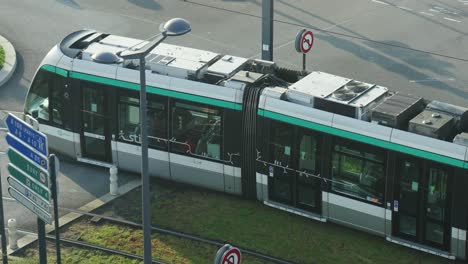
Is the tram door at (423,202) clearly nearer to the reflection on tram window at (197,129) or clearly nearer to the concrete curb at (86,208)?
the reflection on tram window at (197,129)

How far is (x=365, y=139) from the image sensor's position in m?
20.8

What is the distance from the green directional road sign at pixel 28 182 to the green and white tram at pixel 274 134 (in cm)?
315

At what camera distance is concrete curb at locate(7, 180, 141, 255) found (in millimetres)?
21703

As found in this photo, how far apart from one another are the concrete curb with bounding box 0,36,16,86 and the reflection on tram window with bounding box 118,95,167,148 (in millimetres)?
7253

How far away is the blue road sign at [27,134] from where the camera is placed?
16688 mm

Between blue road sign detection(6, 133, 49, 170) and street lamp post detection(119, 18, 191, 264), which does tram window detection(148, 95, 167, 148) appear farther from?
blue road sign detection(6, 133, 49, 170)

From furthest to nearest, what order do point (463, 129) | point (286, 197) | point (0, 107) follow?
1. point (0, 107)
2. point (286, 197)
3. point (463, 129)

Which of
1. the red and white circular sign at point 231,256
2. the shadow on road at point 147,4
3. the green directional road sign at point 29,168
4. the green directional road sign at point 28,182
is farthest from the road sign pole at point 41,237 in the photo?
the shadow on road at point 147,4

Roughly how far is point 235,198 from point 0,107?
8320 millimetres

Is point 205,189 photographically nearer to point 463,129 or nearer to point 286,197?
point 286,197

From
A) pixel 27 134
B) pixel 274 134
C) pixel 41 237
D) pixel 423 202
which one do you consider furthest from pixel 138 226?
pixel 423 202

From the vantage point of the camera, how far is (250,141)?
22.5 meters

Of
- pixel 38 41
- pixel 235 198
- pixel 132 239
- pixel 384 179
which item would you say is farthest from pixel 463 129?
pixel 38 41

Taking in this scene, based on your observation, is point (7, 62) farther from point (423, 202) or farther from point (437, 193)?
point (437, 193)
